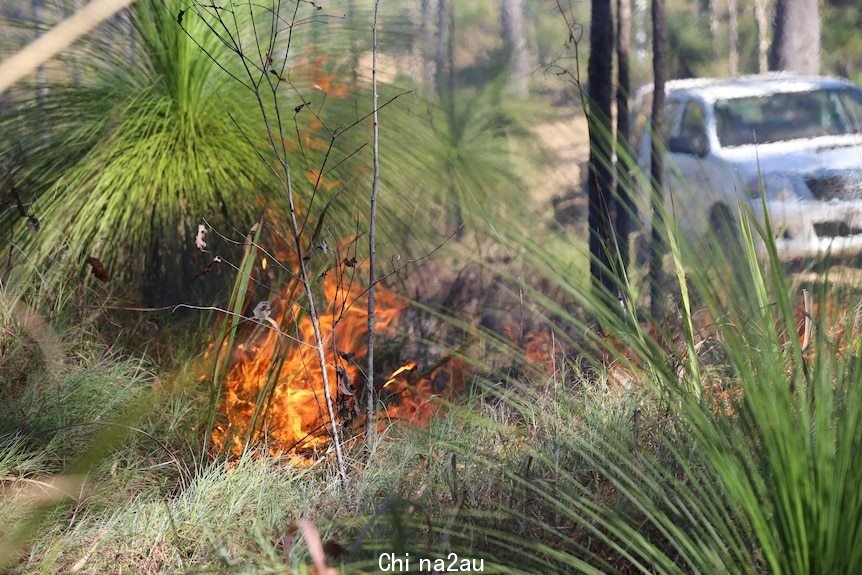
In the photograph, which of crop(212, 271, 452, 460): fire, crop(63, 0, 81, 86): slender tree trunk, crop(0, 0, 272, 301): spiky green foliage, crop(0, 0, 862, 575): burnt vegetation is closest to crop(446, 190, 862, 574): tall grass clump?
crop(0, 0, 862, 575): burnt vegetation

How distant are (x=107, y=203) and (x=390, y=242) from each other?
1231mm

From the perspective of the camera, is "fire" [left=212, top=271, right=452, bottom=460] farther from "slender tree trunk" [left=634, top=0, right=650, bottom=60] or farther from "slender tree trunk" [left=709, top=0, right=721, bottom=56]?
"slender tree trunk" [left=634, top=0, right=650, bottom=60]

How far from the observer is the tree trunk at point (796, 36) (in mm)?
11586

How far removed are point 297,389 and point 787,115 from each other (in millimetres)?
5128

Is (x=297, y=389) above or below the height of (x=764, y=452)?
below

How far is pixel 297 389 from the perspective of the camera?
386 cm

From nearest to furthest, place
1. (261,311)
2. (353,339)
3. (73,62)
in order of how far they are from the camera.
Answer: (261,311) < (73,62) < (353,339)

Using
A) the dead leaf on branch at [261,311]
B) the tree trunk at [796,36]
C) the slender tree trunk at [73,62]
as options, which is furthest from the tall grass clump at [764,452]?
the tree trunk at [796,36]

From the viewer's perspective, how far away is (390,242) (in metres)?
4.51

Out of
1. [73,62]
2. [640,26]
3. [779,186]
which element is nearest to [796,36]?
[779,186]

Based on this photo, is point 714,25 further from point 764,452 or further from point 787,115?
point 764,452

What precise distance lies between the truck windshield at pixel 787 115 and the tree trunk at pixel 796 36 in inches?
172

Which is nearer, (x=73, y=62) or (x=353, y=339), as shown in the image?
(x=73, y=62)

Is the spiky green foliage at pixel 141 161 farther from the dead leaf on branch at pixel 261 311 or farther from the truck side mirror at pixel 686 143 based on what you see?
the truck side mirror at pixel 686 143
